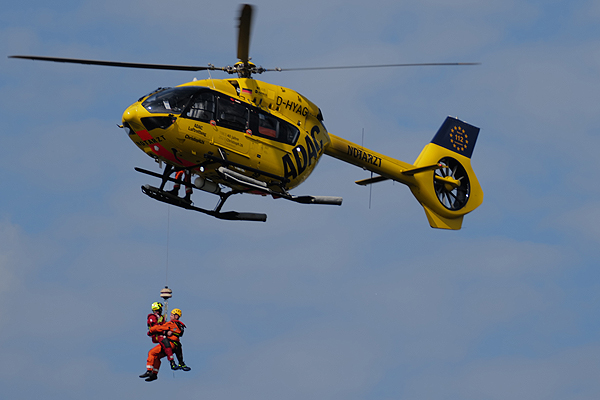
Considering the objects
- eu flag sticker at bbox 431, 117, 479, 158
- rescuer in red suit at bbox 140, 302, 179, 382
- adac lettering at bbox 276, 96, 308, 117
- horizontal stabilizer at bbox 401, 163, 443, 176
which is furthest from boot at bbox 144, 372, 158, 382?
eu flag sticker at bbox 431, 117, 479, 158

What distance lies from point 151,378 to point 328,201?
6712mm

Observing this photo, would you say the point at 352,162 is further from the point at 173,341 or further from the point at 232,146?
the point at 173,341

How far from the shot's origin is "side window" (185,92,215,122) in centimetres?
2511

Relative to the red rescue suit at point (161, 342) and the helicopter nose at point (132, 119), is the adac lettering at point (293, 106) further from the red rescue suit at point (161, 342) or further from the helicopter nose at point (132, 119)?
the red rescue suit at point (161, 342)

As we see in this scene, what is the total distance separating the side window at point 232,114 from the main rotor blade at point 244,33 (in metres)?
1.37

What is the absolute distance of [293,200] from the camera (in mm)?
27078

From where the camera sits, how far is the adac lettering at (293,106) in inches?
1069

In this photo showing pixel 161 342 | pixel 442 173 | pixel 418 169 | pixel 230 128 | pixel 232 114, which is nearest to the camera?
pixel 230 128

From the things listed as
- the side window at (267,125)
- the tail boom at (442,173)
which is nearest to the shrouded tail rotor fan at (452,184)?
the tail boom at (442,173)

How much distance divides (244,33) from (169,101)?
100 inches

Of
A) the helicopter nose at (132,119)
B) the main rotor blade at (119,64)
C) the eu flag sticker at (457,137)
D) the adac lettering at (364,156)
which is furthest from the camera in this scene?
the eu flag sticker at (457,137)

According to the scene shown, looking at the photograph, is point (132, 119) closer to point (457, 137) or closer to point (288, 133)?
point (288, 133)

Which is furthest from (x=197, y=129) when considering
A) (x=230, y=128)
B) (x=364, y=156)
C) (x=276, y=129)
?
(x=364, y=156)

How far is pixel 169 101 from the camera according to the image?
82.1 feet
